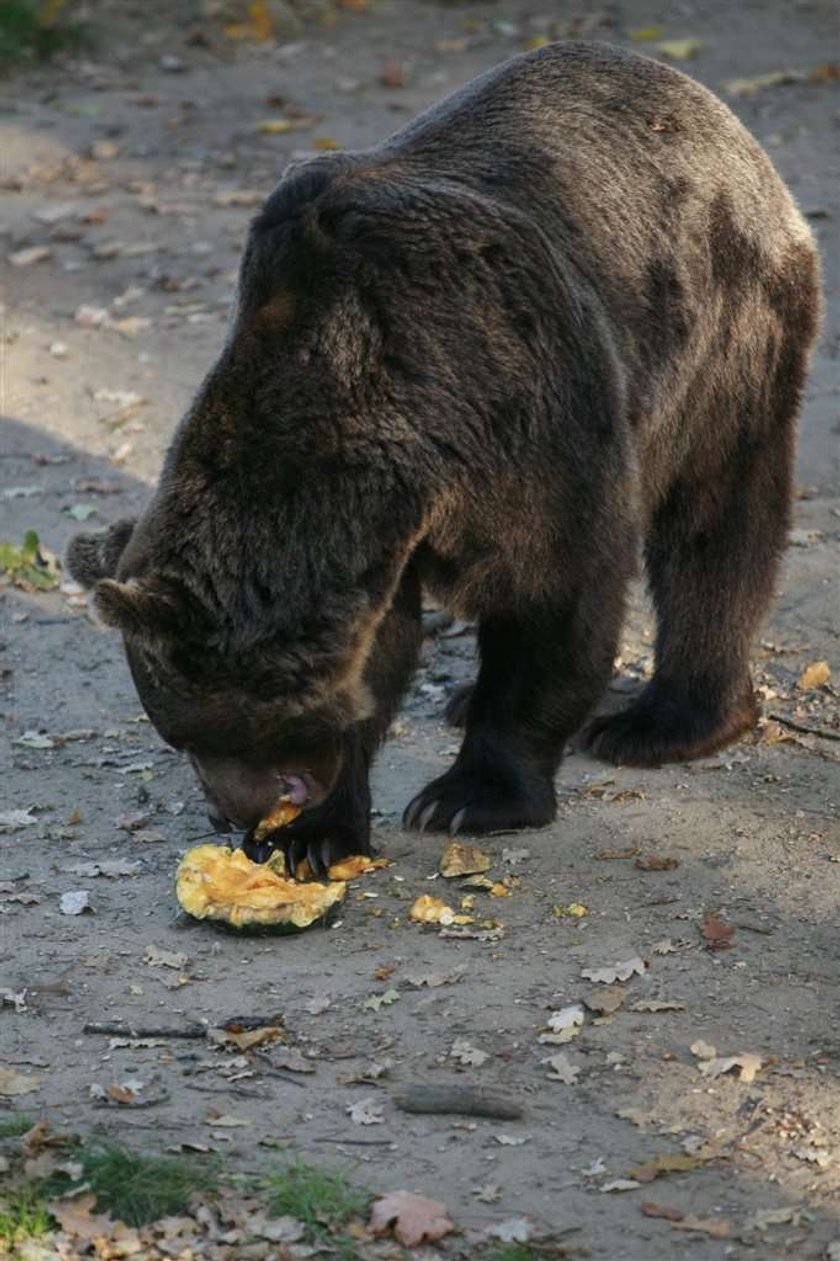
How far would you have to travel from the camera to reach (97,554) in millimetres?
5598

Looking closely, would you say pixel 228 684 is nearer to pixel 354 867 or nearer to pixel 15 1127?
pixel 354 867

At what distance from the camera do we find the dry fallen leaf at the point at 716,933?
5.32m

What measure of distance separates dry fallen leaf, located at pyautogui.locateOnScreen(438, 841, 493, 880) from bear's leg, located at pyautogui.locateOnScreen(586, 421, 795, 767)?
3.11 feet

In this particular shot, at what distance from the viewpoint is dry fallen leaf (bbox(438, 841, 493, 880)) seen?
229 inches

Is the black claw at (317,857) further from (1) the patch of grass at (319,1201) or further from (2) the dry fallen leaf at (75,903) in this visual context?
(1) the patch of grass at (319,1201)

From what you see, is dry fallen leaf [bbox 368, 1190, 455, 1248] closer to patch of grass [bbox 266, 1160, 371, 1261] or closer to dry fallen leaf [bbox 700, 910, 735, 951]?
patch of grass [bbox 266, 1160, 371, 1261]

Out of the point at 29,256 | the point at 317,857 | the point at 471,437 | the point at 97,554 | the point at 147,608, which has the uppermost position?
the point at 471,437

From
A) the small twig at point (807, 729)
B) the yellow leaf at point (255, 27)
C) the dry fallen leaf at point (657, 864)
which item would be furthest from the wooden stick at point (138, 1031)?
the yellow leaf at point (255, 27)

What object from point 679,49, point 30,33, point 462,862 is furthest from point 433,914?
point 30,33

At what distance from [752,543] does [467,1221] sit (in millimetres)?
3190

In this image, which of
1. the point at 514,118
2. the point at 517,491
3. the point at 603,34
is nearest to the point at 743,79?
the point at 603,34

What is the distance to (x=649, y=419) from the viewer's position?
6.14 m

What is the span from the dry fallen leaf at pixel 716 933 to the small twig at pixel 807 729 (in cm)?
143

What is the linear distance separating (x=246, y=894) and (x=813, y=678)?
251cm
